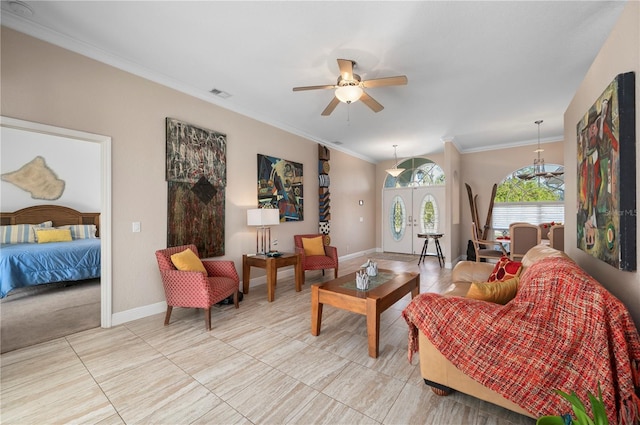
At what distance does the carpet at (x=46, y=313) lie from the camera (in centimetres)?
263

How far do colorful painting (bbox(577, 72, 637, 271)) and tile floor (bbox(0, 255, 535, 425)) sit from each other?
45.2 inches

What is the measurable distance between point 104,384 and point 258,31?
10.2 ft

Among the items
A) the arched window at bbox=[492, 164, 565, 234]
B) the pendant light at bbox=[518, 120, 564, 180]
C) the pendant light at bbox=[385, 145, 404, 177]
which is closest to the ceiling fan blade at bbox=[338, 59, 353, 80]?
the pendant light at bbox=[385, 145, 404, 177]

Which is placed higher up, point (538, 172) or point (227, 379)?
point (538, 172)

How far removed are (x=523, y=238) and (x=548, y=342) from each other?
392 centimetres

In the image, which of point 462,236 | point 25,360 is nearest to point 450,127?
point 462,236

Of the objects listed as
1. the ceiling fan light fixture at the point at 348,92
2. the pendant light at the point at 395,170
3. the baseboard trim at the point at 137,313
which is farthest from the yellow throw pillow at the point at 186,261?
the pendant light at the point at 395,170

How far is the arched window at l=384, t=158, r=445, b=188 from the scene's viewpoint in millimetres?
7407

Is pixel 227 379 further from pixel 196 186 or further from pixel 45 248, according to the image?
pixel 45 248

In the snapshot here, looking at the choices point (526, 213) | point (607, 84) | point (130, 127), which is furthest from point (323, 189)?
point (526, 213)

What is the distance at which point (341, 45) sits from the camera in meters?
2.64

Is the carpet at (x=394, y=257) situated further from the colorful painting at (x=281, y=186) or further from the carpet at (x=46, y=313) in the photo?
the carpet at (x=46, y=313)

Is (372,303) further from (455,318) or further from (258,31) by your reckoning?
(258,31)

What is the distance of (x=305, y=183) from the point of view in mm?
5551
